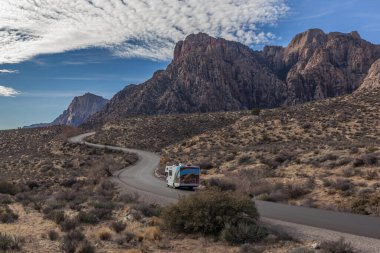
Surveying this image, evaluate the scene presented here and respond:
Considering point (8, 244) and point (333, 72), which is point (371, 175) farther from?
point (333, 72)

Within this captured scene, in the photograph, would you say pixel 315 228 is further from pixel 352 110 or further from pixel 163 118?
pixel 163 118

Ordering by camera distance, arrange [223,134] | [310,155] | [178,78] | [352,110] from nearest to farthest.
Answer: [310,155] < [352,110] < [223,134] < [178,78]

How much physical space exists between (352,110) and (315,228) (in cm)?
4852

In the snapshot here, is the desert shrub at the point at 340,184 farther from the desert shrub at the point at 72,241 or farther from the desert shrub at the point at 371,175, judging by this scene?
the desert shrub at the point at 72,241

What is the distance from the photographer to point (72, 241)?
12.1 meters

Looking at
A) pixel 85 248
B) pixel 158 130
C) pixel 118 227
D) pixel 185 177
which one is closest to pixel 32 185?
pixel 185 177

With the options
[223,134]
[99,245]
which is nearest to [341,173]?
[99,245]

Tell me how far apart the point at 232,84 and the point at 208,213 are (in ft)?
544

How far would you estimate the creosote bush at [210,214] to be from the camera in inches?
518

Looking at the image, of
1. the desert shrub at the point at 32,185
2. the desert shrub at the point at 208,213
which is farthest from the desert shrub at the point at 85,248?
the desert shrub at the point at 32,185

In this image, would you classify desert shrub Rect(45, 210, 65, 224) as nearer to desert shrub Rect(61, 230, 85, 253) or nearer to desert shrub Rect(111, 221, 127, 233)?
desert shrub Rect(111, 221, 127, 233)

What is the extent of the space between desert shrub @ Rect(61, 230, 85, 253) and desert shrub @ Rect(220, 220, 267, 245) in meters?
4.56

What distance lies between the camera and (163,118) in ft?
328

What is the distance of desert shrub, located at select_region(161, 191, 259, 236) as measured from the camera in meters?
13.2
